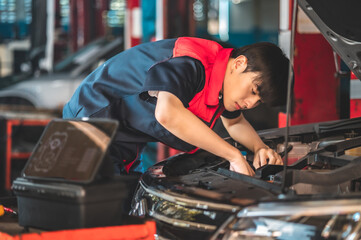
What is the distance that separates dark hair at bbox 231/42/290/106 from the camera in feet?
5.19

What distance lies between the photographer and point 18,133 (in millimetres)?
5395

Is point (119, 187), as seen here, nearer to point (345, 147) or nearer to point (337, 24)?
point (345, 147)

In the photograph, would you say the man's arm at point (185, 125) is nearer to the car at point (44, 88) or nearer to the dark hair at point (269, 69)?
the dark hair at point (269, 69)

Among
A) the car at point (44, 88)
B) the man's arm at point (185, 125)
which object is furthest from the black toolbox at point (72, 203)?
the car at point (44, 88)

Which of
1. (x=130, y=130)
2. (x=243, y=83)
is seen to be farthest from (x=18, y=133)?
(x=243, y=83)

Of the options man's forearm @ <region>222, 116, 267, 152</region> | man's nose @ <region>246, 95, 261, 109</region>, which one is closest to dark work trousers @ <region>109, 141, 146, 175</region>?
man's forearm @ <region>222, 116, 267, 152</region>

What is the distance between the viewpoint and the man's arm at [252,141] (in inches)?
70.2

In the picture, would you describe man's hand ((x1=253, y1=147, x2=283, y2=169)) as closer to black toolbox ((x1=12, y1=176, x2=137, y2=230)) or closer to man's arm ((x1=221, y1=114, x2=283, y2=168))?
man's arm ((x1=221, y1=114, x2=283, y2=168))

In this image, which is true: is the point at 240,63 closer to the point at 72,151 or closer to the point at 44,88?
the point at 72,151

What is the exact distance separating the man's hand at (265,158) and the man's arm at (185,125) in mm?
239

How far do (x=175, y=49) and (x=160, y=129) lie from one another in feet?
0.92

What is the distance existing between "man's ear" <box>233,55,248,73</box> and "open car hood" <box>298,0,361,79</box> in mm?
317

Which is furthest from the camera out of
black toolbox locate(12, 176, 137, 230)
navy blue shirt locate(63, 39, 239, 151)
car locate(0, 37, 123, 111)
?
car locate(0, 37, 123, 111)

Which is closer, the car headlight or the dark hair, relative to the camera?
the car headlight
